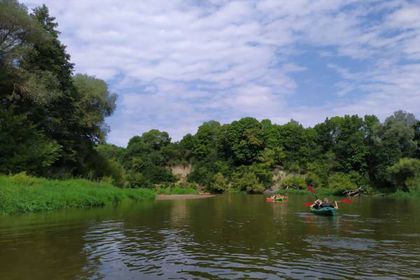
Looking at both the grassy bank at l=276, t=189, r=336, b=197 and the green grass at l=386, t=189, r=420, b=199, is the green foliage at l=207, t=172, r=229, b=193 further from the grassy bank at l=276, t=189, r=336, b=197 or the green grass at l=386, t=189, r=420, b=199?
the green grass at l=386, t=189, r=420, b=199

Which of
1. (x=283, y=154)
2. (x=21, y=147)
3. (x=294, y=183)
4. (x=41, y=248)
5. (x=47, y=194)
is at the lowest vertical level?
(x=41, y=248)

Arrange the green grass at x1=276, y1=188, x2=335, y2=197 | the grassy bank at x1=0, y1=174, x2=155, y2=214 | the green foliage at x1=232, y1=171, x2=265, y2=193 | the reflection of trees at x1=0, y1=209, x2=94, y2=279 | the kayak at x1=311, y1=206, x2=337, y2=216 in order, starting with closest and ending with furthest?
the reflection of trees at x1=0, y1=209, x2=94, y2=279 → the grassy bank at x1=0, y1=174, x2=155, y2=214 → the kayak at x1=311, y1=206, x2=337, y2=216 → the green grass at x1=276, y1=188, x2=335, y2=197 → the green foliage at x1=232, y1=171, x2=265, y2=193

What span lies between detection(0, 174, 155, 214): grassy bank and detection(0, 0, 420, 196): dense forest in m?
2.33

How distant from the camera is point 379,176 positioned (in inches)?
2950

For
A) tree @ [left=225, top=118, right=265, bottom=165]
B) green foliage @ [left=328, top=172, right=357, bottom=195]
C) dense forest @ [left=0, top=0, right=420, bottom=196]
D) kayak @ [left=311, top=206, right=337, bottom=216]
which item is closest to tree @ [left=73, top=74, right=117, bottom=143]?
dense forest @ [left=0, top=0, right=420, bottom=196]

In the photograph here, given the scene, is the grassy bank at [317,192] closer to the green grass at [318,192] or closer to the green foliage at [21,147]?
the green grass at [318,192]

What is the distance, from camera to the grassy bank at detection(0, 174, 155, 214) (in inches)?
1070

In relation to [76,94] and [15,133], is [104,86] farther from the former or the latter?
[15,133]

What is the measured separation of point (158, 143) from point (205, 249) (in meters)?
87.8

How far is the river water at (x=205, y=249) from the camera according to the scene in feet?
38.7

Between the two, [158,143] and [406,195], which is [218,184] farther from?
[406,195]

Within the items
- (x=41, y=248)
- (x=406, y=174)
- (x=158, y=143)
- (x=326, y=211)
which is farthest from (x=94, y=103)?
(x=158, y=143)

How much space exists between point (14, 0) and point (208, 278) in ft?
108

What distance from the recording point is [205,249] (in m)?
15.5
